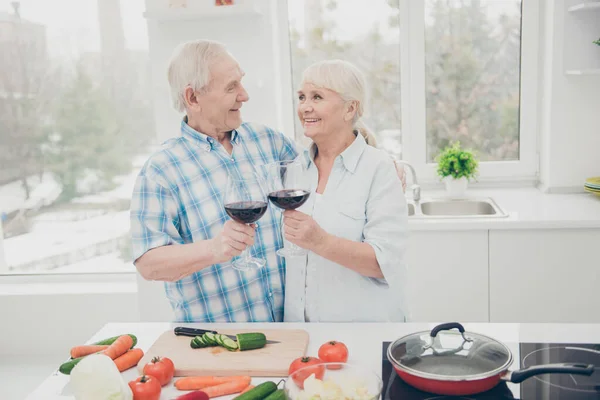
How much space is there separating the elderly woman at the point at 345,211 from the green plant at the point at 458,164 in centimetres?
153

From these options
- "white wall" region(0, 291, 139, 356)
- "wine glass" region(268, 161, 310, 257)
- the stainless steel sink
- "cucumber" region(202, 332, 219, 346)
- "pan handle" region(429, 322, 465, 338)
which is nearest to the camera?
"pan handle" region(429, 322, 465, 338)

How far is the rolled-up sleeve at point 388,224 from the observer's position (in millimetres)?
1752

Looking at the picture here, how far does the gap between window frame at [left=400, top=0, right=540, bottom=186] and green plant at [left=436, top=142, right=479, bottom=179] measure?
21cm

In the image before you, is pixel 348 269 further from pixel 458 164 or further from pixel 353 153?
pixel 458 164

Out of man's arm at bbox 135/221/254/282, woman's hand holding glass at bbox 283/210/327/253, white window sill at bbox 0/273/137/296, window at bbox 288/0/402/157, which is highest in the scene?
window at bbox 288/0/402/157

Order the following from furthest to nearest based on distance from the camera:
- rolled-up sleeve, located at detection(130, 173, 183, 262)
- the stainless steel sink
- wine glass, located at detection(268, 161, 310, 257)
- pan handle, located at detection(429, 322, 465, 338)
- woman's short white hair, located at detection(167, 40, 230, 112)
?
1. the stainless steel sink
2. woman's short white hair, located at detection(167, 40, 230, 112)
3. rolled-up sleeve, located at detection(130, 173, 183, 262)
4. wine glass, located at detection(268, 161, 310, 257)
5. pan handle, located at detection(429, 322, 465, 338)

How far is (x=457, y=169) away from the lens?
3.32 meters

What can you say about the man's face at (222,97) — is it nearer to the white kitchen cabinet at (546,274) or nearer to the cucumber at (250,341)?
the cucumber at (250,341)

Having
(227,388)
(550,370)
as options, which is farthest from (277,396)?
(550,370)

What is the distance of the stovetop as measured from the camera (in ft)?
4.12

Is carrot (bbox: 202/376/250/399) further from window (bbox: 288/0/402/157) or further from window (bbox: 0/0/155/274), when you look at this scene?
window (bbox: 0/0/155/274)

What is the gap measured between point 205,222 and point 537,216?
1.70m

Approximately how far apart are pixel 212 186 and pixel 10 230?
259 centimetres

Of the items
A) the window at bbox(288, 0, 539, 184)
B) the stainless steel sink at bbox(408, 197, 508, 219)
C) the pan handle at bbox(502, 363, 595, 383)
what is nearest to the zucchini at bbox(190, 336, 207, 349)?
the pan handle at bbox(502, 363, 595, 383)
